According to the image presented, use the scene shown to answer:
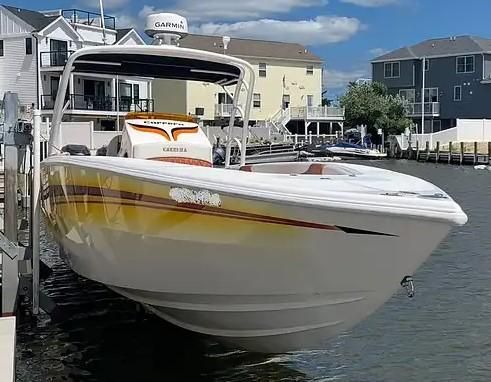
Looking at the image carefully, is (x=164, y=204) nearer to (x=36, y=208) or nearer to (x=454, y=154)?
(x=36, y=208)

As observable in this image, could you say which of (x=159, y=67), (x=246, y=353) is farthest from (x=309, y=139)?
(x=246, y=353)

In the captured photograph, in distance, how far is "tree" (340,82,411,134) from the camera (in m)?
64.3

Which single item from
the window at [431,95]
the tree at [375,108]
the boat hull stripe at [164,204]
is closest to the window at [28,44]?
the tree at [375,108]

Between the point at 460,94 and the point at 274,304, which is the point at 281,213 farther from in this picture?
the point at 460,94

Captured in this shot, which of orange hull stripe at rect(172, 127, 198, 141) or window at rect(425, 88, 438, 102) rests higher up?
window at rect(425, 88, 438, 102)

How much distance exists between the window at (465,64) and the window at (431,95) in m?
2.72

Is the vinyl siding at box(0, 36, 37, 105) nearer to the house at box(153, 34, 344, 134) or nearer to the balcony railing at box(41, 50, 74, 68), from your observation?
the balcony railing at box(41, 50, 74, 68)

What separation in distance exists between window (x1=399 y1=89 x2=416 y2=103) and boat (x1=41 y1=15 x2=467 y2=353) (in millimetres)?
64060

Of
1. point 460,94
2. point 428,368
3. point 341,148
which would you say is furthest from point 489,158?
point 428,368

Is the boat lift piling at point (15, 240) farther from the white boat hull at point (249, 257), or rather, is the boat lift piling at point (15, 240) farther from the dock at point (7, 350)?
the dock at point (7, 350)

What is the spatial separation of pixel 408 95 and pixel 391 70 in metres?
3.30

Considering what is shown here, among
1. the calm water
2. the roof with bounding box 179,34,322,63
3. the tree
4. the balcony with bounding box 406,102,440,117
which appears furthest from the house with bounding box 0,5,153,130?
the calm water

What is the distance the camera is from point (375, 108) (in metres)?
64.1

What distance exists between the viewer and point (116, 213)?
6.74 metres
